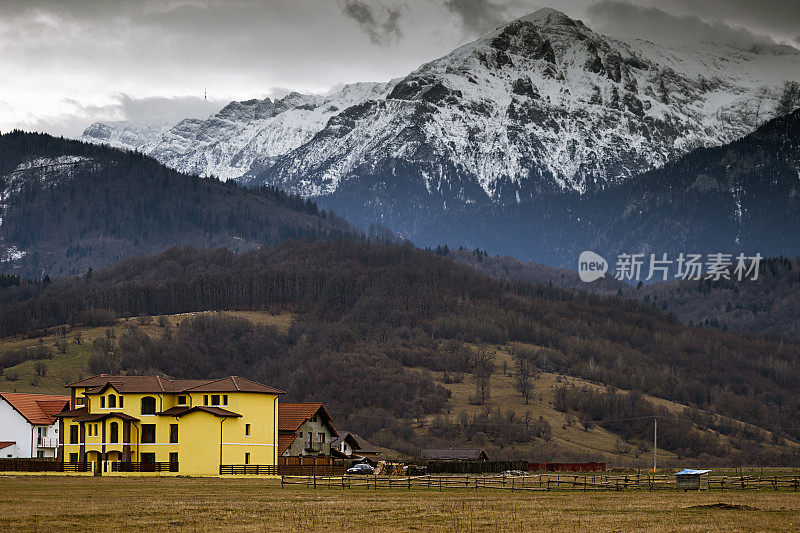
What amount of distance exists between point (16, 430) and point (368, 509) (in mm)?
74932

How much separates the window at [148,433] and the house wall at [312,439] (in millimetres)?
14292

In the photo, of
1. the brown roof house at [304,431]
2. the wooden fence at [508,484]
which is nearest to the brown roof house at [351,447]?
the brown roof house at [304,431]

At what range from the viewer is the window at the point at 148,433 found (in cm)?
12319

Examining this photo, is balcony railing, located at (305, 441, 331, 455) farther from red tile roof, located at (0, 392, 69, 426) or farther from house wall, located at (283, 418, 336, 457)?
red tile roof, located at (0, 392, 69, 426)

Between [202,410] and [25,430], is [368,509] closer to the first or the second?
[202,410]

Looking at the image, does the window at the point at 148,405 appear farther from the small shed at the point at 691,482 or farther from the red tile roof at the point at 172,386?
the small shed at the point at 691,482

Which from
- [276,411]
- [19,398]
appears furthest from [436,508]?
[19,398]

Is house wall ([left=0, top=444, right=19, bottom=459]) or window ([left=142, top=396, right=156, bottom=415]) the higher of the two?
window ([left=142, top=396, right=156, bottom=415])

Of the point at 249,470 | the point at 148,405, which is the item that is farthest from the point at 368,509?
the point at 148,405

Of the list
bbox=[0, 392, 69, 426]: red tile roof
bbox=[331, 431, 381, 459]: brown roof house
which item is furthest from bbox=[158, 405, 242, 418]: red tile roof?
bbox=[331, 431, 381, 459]: brown roof house

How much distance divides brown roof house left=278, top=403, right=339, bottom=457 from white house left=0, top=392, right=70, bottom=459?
24136 mm

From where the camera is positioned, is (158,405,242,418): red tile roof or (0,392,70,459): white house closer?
(158,405,242,418): red tile roof

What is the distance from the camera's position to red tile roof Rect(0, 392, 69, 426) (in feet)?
446

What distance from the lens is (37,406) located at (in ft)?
460
